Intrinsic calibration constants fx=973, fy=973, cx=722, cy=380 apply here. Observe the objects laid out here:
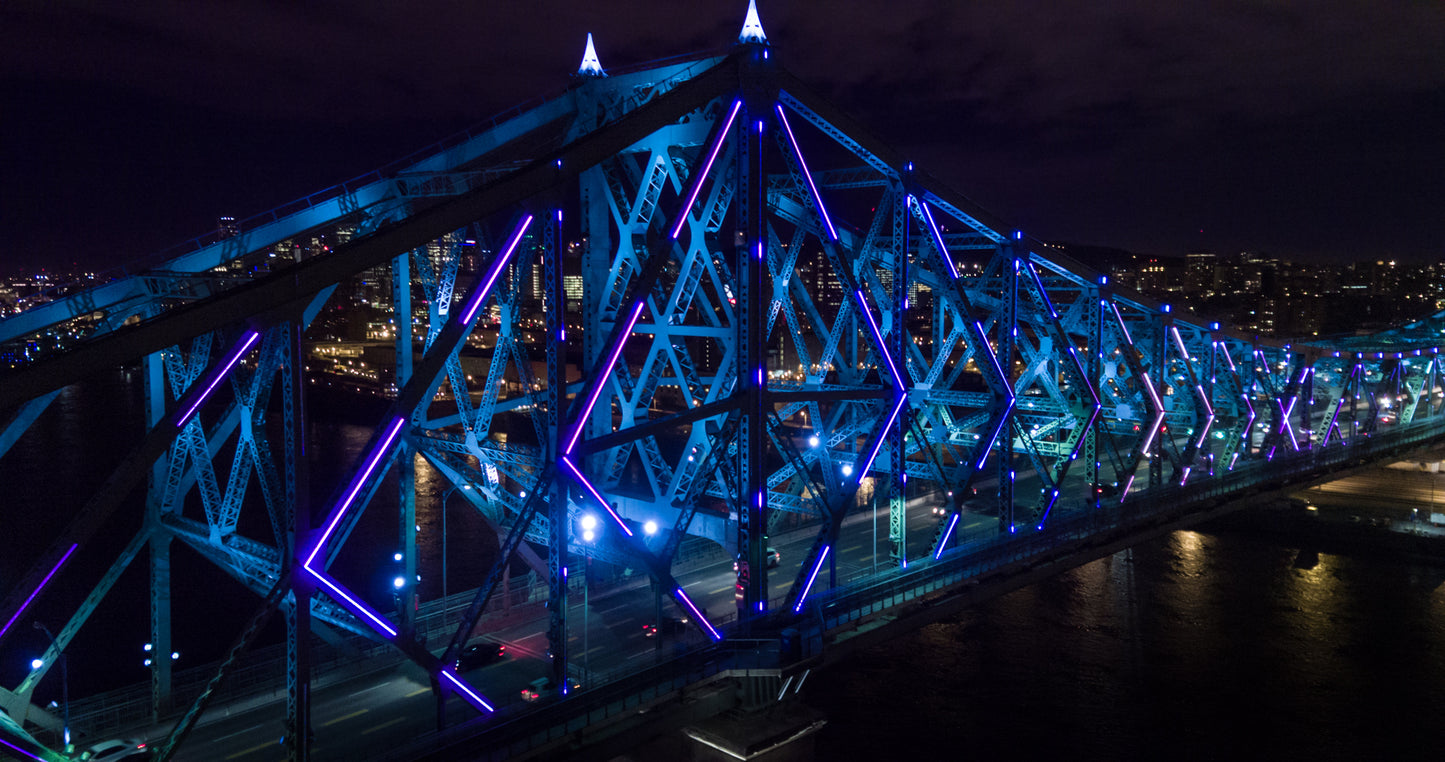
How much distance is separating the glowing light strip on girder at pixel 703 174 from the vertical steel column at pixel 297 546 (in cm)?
818

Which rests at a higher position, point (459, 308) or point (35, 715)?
point (459, 308)

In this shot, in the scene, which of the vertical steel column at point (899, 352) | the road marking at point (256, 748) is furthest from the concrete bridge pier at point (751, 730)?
the road marking at point (256, 748)

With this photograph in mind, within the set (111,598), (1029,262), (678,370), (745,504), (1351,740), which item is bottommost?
(1351,740)

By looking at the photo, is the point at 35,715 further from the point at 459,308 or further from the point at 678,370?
the point at 678,370

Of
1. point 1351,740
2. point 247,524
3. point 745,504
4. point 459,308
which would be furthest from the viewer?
point 247,524

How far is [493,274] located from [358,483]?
4.38 m

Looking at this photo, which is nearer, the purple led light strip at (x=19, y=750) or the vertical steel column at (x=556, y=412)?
the purple led light strip at (x=19, y=750)

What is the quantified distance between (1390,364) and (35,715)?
74.9 metres

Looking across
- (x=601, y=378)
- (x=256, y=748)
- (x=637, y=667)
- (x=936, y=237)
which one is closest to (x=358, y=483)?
(x=601, y=378)

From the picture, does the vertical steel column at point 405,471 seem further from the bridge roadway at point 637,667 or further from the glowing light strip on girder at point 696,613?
the glowing light strip on girder at point 696,613

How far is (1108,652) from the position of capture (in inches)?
1657

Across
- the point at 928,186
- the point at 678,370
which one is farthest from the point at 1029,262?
the point at 678,370

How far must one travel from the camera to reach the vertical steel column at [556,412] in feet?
58.3

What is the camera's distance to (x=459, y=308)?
1683 centimetres
